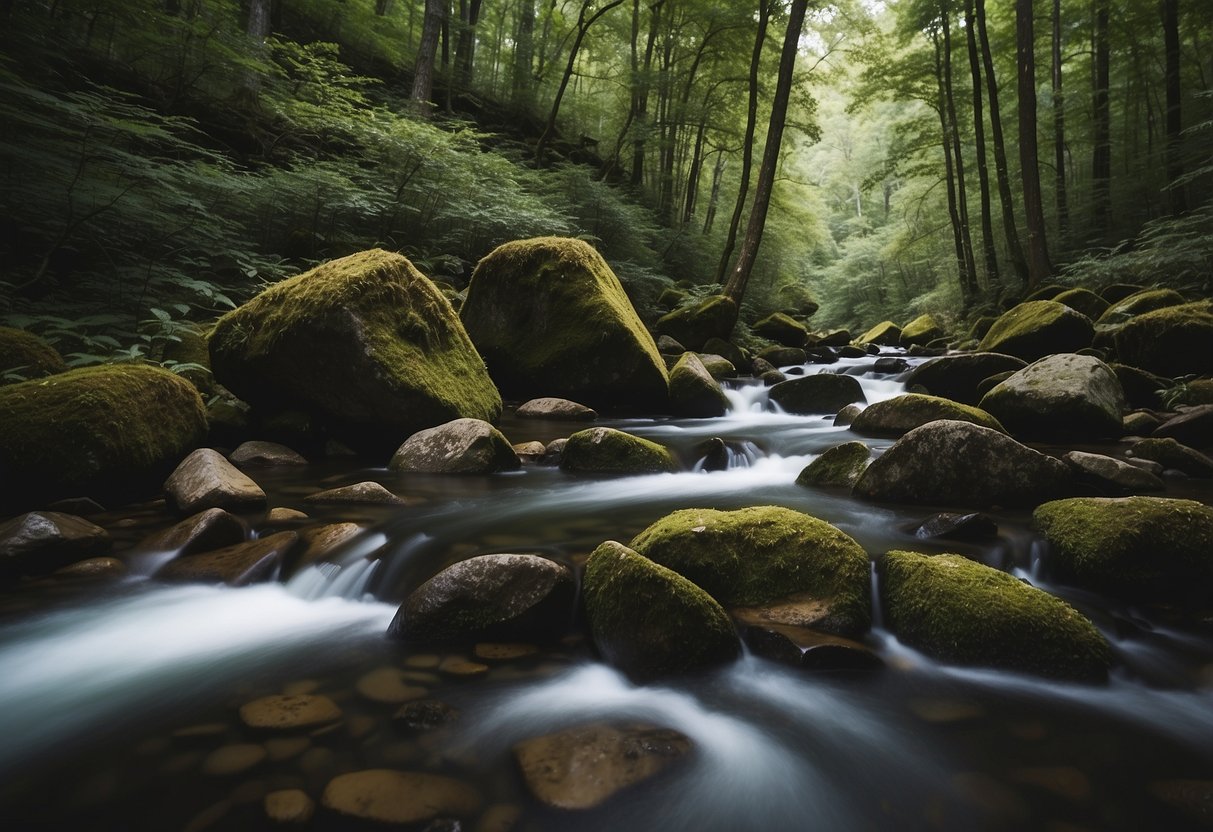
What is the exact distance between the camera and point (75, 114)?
536cm

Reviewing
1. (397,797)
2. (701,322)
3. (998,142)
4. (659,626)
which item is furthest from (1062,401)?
(998,142)

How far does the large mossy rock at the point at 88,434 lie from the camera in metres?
3.61

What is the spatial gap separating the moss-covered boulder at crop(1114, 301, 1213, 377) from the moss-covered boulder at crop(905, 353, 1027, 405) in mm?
1232

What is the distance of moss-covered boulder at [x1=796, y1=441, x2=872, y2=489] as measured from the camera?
15.6 feet

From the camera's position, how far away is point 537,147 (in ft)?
56.8

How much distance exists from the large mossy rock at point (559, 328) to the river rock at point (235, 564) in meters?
4.94

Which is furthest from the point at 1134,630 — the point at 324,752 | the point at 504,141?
the point at 504,141

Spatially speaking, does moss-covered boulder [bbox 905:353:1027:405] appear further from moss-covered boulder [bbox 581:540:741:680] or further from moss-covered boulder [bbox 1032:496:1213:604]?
moss-covered boulder [bbox 581:540:741:680]

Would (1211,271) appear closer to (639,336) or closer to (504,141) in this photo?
(639,336)

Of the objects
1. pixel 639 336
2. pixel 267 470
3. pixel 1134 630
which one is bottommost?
pixel 1134 630

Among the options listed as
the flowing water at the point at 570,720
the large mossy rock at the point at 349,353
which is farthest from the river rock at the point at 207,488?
the large mossy rock at the point at 349,353

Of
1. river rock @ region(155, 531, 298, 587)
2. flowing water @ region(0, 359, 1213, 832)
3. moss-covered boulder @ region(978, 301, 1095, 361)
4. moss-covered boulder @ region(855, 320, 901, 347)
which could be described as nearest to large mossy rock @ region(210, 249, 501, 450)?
river rock @ region(155, 531, 298, 587)

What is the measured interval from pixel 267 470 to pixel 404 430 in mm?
1203

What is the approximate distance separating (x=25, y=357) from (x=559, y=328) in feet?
17.1
